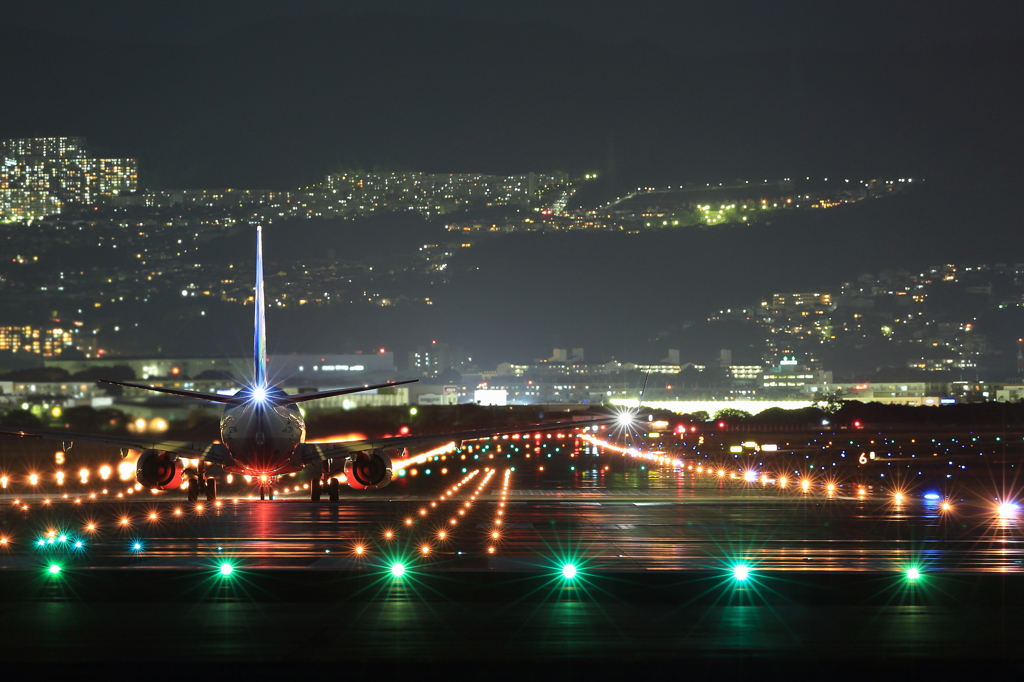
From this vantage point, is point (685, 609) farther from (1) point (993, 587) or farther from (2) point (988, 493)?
(2) point (988, 493)

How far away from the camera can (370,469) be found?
41219 millimetres

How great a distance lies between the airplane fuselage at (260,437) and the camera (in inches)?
1543

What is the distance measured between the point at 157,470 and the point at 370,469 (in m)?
7.31

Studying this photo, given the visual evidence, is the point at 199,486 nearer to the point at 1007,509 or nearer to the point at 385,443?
the point at 385,443

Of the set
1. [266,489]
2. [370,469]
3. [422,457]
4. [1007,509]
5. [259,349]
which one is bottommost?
[1007,509]

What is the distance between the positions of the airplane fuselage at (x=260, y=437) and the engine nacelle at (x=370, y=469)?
2197 mm

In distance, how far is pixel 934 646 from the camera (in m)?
13.9

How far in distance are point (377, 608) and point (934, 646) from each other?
742 centimetres

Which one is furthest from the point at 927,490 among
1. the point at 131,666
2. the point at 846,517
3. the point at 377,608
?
the point at 131,666

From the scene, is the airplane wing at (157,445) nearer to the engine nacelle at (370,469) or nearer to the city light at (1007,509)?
the engine nacelle at (370,469)

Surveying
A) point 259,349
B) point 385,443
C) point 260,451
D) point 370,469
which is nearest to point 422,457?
point 259,349

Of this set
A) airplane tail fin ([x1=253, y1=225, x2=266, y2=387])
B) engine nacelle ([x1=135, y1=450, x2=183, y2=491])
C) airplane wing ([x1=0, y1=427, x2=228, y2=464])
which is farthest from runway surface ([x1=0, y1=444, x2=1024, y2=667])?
airplane tail fin ([x1=253, y1=225, x2=266, y2=387])

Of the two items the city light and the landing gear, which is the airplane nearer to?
the landing gear

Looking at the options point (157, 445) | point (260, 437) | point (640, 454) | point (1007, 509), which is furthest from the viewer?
point (640, 454)
